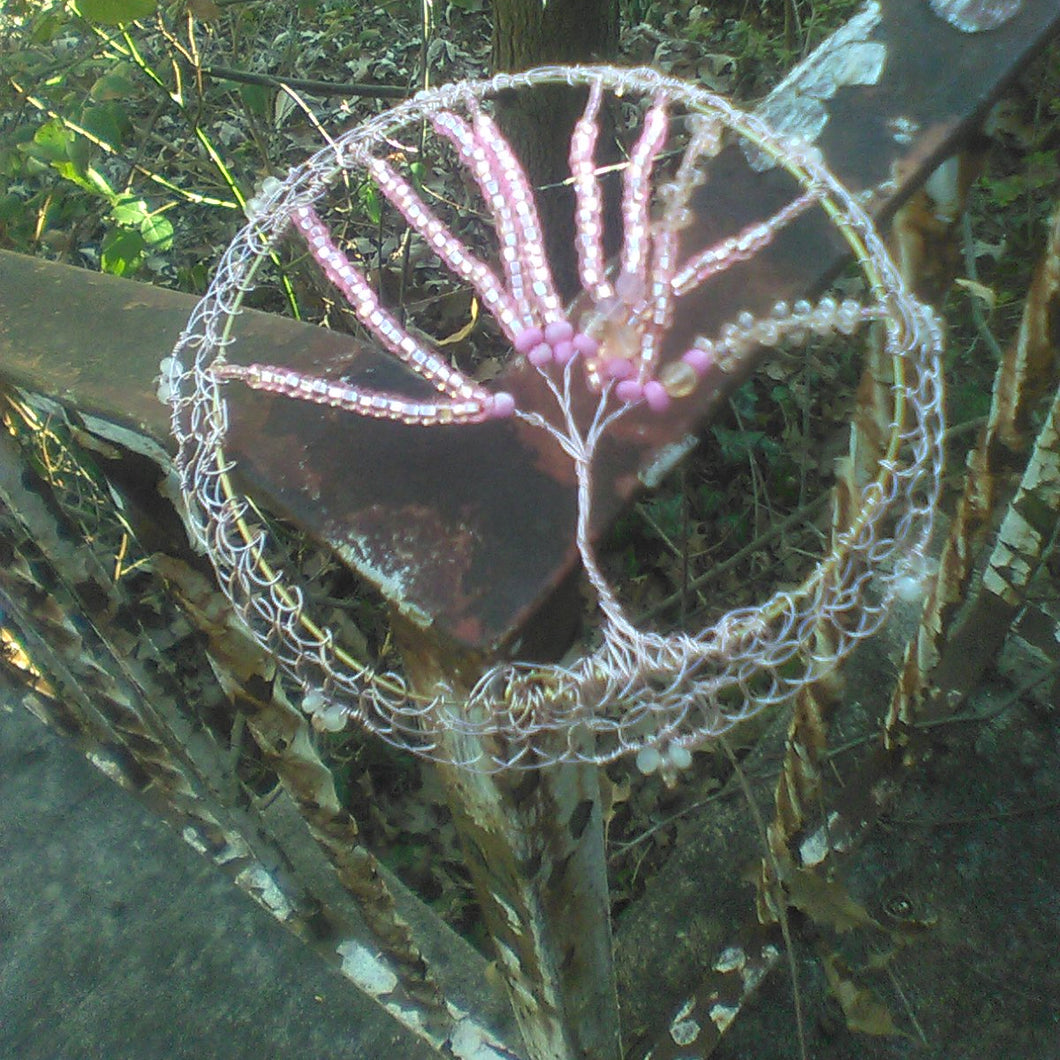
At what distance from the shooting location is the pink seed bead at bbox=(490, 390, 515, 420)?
0.70 m

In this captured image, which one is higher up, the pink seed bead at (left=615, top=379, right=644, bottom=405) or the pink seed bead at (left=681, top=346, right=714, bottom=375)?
the pink seed bead at (left=681, top=346, right=714, bottom=375)

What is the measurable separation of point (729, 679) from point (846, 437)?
2.14 metres

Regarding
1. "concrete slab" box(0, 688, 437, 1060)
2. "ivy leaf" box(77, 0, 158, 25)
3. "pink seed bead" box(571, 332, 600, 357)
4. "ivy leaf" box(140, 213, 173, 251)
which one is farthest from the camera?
"ivy leaf" box(140, 213, 173, 251)

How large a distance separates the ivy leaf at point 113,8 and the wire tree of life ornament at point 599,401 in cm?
60

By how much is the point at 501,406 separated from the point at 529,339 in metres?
0.09

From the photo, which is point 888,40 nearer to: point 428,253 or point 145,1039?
point 145,1039

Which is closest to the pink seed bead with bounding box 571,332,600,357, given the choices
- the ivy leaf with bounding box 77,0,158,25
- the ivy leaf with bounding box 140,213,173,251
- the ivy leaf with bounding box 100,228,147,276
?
the ivy leaf with bounding box 77,0,158,25

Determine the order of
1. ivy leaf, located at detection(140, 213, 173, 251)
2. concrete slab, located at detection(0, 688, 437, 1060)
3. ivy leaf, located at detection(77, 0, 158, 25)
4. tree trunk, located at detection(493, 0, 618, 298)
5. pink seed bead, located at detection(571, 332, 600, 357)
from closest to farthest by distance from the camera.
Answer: pink seed bead, located at detection(571, 332, 600, 357) < ivy leaf, located at detection(77, 0, 158, 25) < concrete slab, located at detection(0, 688, 437, 1060) < ivy leaf, located at detection(140, 213, 173, 251) < tree trunk, located at detection(493, 0, 618, 298)

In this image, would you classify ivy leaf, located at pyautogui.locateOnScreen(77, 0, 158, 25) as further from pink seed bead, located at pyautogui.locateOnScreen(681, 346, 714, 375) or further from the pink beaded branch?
pink seed bead, located at pyautogui.locateOnScreen(681, 346, 714, 375)

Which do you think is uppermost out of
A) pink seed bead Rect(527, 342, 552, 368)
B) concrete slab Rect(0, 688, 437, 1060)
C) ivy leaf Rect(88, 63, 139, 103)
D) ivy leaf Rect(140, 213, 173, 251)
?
ivy leaf Rect(88, 63, 139, 103)

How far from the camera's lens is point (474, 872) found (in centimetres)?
90

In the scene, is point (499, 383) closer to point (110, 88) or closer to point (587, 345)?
point (587, 345)

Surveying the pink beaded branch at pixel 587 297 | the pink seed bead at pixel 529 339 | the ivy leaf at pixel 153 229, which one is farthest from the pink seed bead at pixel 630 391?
the ivy leaf at pixel 153 229

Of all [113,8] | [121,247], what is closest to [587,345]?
[113,8]
